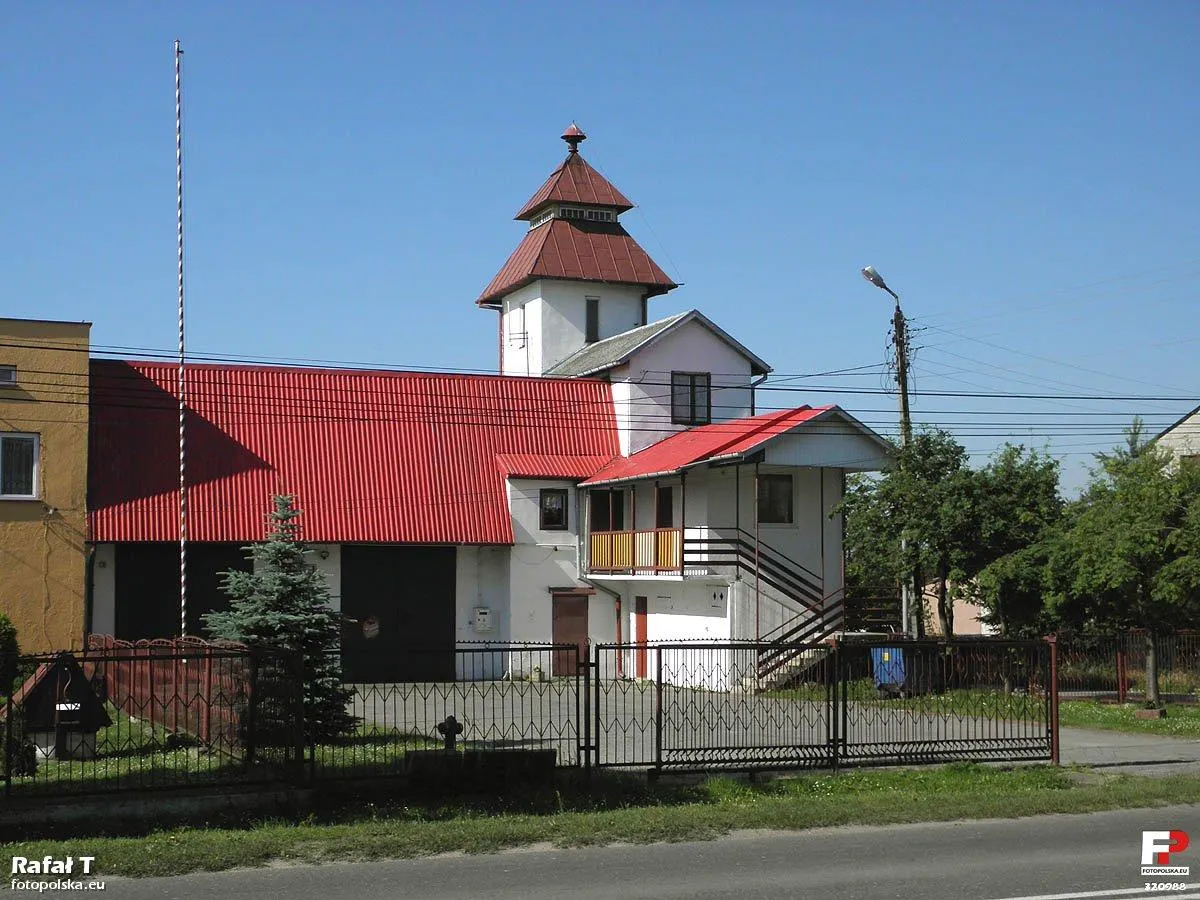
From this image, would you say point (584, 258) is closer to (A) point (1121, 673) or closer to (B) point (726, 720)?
(A) point (1121, 673)

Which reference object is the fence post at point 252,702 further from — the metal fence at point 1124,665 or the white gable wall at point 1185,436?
the white gable wall at point 1185,436

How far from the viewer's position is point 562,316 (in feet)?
154

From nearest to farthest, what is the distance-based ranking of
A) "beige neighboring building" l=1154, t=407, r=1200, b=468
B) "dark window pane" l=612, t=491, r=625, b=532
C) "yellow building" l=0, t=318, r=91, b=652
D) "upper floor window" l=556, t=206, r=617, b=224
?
1. "yellow building" l=0, t=318, r=91, b=652
2. "dark window pane" l=612, t=491, r=625, b=532
3. "upper floor window" l=556, t=206, r=617, b=224
4. "beige neighboring building" l=1154, t=407, r=1200, b=468

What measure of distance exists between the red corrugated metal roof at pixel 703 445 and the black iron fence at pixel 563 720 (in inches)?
495

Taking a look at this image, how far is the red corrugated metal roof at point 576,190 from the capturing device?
47969 mm

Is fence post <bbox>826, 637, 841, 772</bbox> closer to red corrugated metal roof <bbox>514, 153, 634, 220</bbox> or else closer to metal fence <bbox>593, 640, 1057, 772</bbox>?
metal fence <bbox>593, 640, 1057, 772</bbox>

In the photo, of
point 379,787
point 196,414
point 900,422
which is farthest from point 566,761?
point 196,414

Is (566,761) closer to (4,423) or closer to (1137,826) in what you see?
A: (1137,826)

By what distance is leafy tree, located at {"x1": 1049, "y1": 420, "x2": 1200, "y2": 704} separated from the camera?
1008 inches

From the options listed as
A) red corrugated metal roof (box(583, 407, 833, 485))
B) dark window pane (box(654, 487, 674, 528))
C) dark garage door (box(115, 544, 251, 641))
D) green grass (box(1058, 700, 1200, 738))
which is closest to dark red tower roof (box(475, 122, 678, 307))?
red corrugated metal roof (box(583, 407, 833, 485))

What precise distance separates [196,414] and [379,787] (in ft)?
79.6

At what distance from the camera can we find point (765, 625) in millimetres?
31828

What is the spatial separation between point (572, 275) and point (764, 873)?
120 feet

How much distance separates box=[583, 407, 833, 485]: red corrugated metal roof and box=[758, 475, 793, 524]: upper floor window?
145 centimetres
